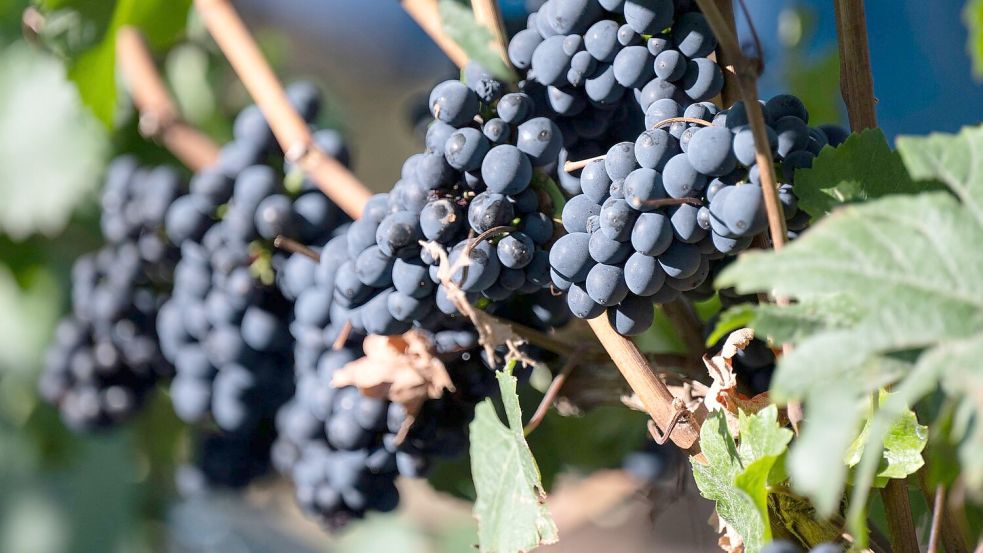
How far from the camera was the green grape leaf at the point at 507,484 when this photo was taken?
1.64 feet

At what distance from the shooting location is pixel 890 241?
314mm

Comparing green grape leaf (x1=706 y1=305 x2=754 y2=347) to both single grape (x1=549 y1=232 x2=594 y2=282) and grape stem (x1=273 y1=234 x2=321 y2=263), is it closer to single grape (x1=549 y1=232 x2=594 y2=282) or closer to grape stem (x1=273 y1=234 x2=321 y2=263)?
single grape (x1=549 y1=232 x2=594 y2=282)

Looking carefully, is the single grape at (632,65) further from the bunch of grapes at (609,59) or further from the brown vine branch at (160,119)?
the brown vine branch at (160,119)

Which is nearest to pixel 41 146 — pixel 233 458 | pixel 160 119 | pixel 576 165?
pixel 160 119

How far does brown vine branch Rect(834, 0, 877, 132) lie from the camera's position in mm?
468

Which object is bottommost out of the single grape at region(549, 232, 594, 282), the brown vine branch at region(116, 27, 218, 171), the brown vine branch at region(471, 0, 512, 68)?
the single grape at region(549, 232, 594, 282)

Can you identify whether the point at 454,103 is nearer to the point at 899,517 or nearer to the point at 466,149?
the point at 466,149

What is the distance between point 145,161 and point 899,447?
79 cm

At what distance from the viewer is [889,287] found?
31cm

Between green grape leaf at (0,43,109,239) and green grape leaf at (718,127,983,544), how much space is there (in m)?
0.88

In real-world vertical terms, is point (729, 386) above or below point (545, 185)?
below

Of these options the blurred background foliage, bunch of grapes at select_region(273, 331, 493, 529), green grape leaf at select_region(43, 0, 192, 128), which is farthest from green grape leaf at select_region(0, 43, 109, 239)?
bunch of grapes at select_region(273, 331, 493, 529)

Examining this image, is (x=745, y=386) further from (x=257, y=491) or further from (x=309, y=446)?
(x=257, y=491)

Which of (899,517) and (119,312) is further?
(119,312)
